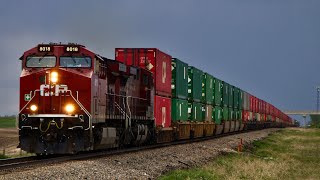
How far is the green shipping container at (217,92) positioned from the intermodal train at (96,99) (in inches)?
457

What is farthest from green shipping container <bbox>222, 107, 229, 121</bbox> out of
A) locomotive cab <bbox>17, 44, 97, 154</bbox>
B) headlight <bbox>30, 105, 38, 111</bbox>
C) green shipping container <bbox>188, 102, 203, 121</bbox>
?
headlight <bbox>30, 105, 38, 111</bbox>

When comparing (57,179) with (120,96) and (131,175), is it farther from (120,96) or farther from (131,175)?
(120,96)

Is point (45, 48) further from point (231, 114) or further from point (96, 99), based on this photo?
point (231, 114)

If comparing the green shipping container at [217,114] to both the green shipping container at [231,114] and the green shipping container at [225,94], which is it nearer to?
the green shipping container at [225,94]

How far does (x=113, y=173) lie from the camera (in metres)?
15.4

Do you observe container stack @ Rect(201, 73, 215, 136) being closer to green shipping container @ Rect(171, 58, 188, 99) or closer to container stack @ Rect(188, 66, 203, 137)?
container stack @ Rect(188, 66, 203, 137)

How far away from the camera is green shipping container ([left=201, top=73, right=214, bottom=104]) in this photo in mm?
42884

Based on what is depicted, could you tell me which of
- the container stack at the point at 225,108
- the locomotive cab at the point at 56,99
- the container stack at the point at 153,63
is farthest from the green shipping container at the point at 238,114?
the locomotive cab at the point at 56,99

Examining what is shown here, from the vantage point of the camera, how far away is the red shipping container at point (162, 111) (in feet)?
95.4

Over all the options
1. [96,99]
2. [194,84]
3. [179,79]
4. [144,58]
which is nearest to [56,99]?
[96,99]

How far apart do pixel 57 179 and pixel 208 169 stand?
7.43 m

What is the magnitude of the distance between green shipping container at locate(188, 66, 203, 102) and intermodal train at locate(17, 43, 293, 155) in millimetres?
2249

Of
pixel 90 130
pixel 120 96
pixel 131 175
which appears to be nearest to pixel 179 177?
pixel 131 175

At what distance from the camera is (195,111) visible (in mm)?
39031
